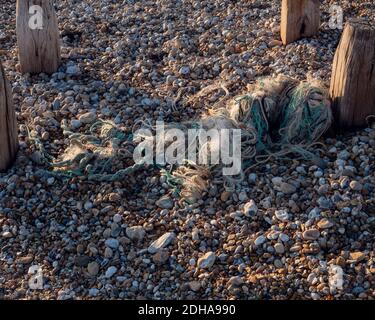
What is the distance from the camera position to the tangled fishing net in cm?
493

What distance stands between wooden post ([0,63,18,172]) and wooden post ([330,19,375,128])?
222 centimetres

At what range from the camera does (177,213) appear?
4.69 m

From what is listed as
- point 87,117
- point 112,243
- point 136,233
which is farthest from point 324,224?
point 87,117

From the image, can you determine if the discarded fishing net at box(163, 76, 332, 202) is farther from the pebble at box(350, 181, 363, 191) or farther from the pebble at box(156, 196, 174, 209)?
the pebble at box(350, 181, 363, 191)

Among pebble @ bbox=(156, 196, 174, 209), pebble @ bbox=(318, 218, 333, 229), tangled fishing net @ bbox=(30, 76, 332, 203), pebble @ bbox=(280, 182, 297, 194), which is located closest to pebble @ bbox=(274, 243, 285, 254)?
pebble @ bbox=(318, 218, 333, 229)

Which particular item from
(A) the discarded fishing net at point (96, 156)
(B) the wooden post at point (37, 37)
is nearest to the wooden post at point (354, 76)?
(A) the discarded fishing net at point (96, 156)

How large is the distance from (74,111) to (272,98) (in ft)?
5.13

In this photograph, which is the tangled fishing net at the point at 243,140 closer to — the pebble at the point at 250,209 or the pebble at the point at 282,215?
the pebble at the point at 250,209

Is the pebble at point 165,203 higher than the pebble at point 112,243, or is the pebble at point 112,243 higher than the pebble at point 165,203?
the pebble at point 165,203

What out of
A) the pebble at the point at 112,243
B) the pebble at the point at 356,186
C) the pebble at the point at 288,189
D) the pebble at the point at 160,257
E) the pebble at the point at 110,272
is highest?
the pebble at the point at 356,186

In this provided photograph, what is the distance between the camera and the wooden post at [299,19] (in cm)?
628

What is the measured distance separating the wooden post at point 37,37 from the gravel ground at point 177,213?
0.12 metres

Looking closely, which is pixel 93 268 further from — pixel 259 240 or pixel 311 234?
pixel 311 234

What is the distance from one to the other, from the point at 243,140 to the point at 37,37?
210 centimetres
